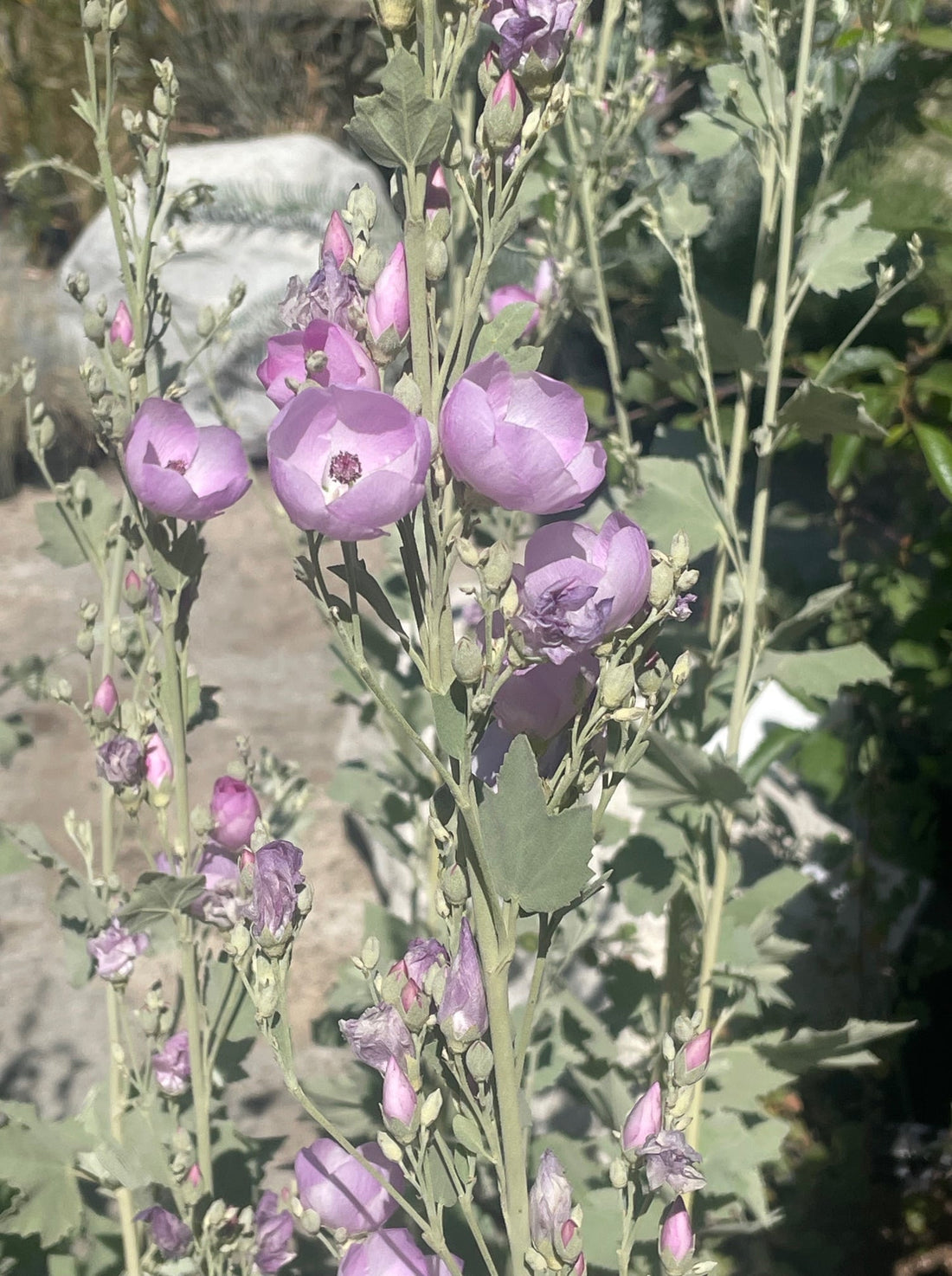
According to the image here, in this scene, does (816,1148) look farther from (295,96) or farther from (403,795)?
(295,96)

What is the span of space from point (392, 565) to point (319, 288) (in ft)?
2.73

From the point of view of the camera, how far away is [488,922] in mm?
595

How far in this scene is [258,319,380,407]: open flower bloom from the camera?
53 cm

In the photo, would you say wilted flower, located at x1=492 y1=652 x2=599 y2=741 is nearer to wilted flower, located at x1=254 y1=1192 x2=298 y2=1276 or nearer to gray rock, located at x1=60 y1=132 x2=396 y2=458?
wilted flower, located at x1=254 y1=1192 x2=298 y2=1276

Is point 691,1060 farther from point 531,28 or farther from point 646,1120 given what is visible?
point 531,28

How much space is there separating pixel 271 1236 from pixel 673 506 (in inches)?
27.2

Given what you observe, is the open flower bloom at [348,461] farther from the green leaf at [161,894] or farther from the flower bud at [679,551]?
the green leaf at [161,894]

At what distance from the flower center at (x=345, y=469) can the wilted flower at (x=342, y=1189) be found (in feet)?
1.18

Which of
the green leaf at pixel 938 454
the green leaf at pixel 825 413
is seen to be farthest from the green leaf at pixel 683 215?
the green leaf at pixel 938 454

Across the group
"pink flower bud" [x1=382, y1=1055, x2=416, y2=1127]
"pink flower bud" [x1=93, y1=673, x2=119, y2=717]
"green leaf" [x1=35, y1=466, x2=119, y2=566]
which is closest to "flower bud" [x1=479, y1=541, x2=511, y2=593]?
"pink flower bud" [x1=382, y1=1055, x2=416, y2=1127]

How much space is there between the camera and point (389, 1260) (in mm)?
623

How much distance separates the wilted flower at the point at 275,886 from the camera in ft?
1.93

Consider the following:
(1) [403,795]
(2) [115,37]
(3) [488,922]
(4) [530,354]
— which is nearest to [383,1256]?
(3) [488,922]

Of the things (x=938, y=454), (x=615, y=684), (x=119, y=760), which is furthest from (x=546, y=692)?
(x=938, y=454)
